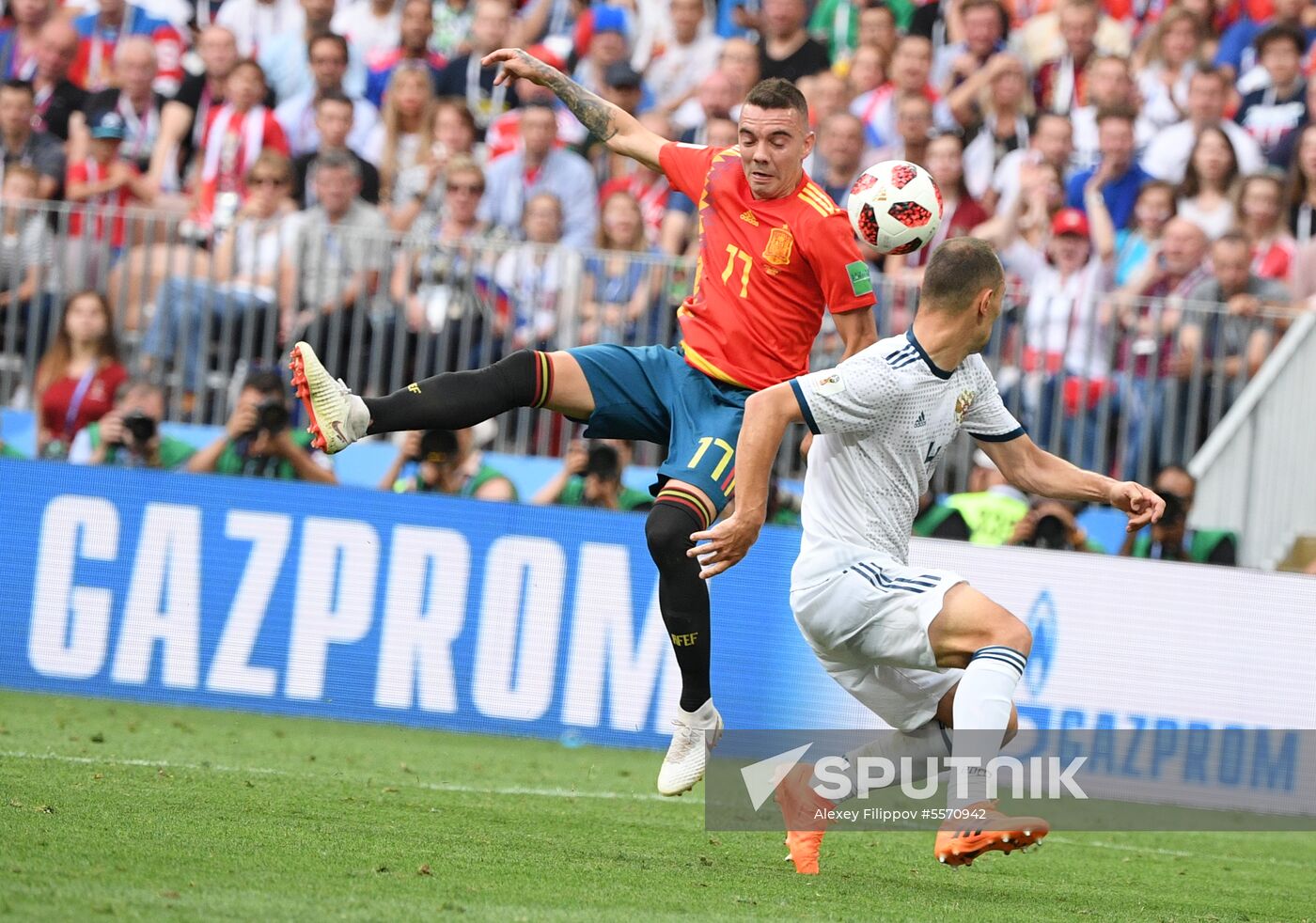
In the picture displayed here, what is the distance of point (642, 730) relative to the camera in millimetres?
11164

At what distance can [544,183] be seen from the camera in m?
14.1

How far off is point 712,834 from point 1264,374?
588 centimetres

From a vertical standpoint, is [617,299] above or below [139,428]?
above

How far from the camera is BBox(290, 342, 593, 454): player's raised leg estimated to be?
6980 mm

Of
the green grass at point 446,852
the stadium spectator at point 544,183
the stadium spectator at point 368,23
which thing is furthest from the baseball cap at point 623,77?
the green grass at point 446,852

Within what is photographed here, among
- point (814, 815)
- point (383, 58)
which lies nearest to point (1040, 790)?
point (814, 815)

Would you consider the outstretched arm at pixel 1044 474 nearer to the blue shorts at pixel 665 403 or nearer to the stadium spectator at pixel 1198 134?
the blue shorts at pixel 665 403

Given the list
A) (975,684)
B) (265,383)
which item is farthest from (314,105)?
(975,684)

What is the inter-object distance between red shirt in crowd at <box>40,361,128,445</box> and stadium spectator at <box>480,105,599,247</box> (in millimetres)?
3290

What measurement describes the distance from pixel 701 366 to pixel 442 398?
1.12 meters

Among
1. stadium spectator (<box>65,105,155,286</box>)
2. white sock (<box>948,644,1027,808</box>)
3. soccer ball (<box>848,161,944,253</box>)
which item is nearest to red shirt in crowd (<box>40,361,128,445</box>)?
stadium spectator (<box>65,105,155,286</box>)

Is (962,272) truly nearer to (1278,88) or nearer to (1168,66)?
(1278,88)

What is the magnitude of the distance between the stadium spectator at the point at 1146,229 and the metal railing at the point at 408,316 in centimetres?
153

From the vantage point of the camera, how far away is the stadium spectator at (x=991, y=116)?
567 inches
